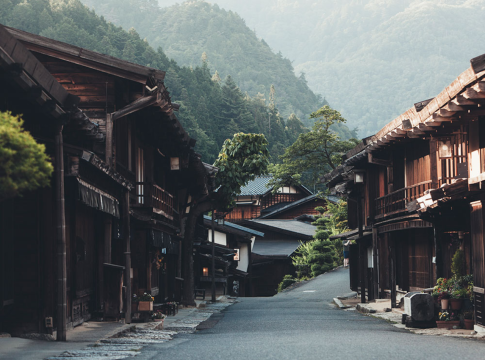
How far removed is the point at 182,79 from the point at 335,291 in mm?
73473

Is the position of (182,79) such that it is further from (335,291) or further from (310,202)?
(335,291)

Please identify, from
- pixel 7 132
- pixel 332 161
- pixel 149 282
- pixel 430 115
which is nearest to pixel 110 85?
pixel 149 282

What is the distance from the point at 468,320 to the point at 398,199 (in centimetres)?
1040

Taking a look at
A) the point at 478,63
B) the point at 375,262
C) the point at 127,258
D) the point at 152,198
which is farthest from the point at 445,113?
the point at 375,262

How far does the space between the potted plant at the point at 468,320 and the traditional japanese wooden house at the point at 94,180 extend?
28.6 feet

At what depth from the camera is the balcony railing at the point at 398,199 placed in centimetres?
2321

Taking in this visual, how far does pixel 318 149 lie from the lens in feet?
173

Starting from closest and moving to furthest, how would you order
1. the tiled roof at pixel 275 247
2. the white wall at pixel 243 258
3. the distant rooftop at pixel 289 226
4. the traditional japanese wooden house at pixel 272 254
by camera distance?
1. the white wall at pixel 243 258
2. the traditional japanese wooden house at pixel 272 254
3. the tiled roof at pixel 275 247
4. the distant rooftop at pixel 289 226

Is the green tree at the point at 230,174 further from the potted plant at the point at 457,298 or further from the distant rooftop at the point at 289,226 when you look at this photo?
the distant rooftop at the point at 289,226

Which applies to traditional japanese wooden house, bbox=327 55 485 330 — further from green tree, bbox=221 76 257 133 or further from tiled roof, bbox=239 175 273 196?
green tree, bbox=221 76 257 133

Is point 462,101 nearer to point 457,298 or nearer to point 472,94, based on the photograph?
point 472,94

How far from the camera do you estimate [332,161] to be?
51.3 m

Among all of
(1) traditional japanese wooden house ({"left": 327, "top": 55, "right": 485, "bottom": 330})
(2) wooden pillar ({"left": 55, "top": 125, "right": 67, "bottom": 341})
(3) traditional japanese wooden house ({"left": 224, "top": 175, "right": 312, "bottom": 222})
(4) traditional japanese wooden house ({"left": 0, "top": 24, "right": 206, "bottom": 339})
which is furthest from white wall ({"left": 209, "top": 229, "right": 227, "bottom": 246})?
(2) wooden pillar ({"left": 55, "top": 125, "right": 67, "bottom": 341})

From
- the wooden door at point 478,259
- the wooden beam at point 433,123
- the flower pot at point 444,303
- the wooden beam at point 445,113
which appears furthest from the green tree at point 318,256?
the wooden beam at point 445,113
